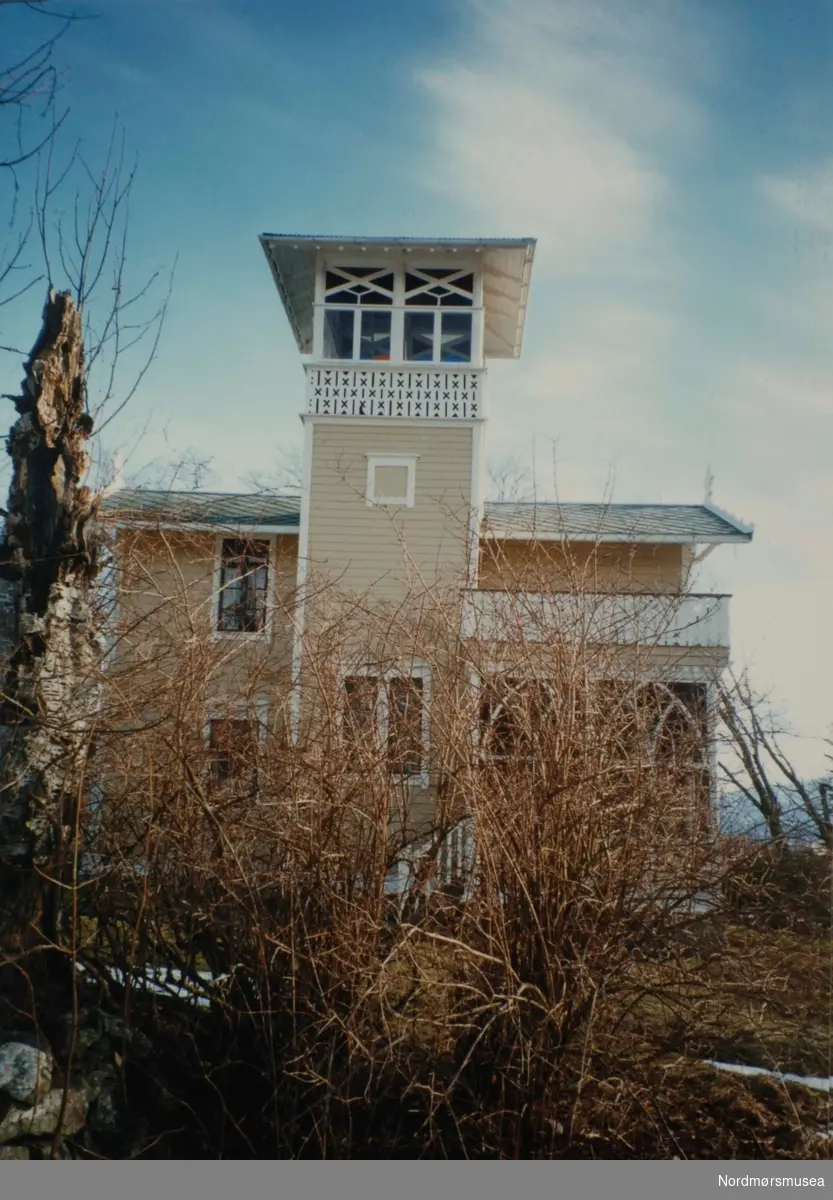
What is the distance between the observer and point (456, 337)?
1043cm

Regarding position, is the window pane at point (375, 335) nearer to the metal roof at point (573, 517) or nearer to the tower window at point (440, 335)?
the tower window at point (440, 335)

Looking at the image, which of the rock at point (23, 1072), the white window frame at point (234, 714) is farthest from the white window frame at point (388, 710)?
the rock at point (23, 1072)

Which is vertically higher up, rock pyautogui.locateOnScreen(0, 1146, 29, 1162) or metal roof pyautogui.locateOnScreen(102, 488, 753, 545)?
metal roof pyautogui.locateOnScreen(102, 488, 753, 545)

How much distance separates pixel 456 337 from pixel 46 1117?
27.6 feet

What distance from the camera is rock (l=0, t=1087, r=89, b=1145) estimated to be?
346 cm

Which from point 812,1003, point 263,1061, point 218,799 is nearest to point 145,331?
point 218,799

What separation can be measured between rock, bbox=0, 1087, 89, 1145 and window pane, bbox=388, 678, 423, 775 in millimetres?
1612

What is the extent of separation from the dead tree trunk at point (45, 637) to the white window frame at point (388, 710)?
1.06 meters

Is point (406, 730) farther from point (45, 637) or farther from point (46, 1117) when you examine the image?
point (46, 1117)

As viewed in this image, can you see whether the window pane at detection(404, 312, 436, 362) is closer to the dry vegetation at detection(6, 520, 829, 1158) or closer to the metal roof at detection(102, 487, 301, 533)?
the metal roof at detection(102, 487, 301, 533)

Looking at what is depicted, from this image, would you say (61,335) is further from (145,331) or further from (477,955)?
(477,955)

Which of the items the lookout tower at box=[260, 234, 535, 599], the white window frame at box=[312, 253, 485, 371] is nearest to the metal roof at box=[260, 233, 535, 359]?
the lookout tower at box=[260, 234, 535, 599]

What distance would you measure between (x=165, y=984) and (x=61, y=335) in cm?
262

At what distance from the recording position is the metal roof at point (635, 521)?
9.47 m
